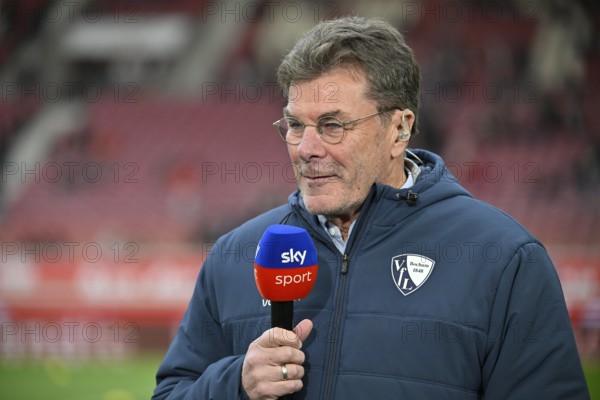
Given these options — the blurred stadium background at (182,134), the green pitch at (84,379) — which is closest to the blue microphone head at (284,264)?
the green pitch at (84,379)

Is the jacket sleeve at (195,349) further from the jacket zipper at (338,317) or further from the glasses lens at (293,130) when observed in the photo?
the glasses lens at (293,130)

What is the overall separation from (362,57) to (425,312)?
75cm

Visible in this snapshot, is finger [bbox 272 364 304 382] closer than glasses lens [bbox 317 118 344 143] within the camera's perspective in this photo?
Yes

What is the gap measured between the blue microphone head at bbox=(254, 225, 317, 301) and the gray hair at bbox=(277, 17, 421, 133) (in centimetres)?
51

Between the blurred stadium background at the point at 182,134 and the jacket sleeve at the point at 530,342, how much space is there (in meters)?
7.51

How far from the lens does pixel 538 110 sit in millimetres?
12578

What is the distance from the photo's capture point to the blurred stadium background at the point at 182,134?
941 centimetres

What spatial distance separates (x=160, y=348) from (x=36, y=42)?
691 centimetres

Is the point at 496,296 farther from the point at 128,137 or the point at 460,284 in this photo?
the point at 128,137

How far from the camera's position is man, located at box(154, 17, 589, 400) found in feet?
6.80

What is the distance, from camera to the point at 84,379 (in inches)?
342

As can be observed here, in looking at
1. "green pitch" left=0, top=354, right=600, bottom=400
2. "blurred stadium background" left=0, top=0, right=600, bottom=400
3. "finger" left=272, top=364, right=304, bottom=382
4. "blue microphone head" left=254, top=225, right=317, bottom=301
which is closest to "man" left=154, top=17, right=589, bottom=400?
"finger" left=272, top=364, right=304, bottom=382

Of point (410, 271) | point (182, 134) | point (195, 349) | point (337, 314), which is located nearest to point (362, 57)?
point (410, 271)

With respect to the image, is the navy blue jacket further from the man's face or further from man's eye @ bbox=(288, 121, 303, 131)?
man's eye @ bbox=(288, 121, 303, 131)
